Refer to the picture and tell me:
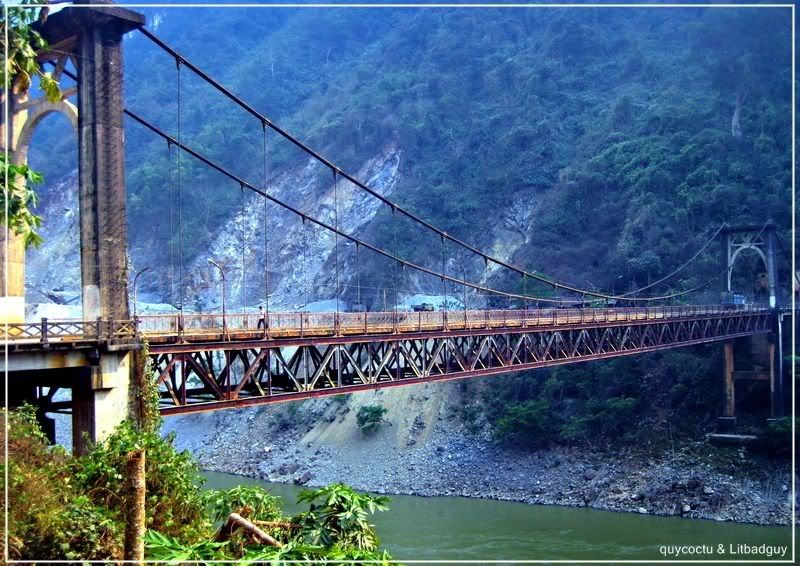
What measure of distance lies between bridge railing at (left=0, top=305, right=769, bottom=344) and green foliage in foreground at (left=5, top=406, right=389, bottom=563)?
1461mm

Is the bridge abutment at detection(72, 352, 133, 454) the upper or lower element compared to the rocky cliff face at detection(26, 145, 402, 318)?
lower

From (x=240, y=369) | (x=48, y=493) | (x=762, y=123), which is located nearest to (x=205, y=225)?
(x=240, y=369)

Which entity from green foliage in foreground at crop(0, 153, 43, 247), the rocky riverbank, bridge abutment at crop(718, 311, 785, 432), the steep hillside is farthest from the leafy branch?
bridge abutment at crop(718, 311, 785, 432)

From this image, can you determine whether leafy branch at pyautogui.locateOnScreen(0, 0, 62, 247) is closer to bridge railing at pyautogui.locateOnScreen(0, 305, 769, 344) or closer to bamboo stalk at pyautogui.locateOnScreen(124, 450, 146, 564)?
bridge railing at pyautogui.locateOnScreen(0, 305, 769, 344)

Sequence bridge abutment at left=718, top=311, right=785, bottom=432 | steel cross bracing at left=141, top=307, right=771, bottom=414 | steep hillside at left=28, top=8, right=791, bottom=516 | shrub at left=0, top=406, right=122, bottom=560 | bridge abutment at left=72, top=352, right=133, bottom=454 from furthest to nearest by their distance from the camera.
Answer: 1. steep hillside at left=28, top=8, right=791, bottom=516
2. bridge abutment at left=718, top=311, right=785, bottom=432
3. steel cross bracing at left=141, top=307, right=771, bottom=414
4. bridge abutment at left=72, top=352, right=133, bottom=454
5. shrub at left=0, top=406, right=122, bottom=560

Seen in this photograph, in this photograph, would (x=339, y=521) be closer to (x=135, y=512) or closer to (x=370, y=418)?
(x=135, y=512)

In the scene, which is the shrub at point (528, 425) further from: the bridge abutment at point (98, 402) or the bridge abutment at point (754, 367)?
the bridge abutment at point (98, 402)

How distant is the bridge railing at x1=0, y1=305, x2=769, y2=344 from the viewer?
11.6 metres

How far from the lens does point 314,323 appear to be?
1967 centimetres

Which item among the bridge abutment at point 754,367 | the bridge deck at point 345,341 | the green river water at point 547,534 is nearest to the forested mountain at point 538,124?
the bridge abutment at point 754,367

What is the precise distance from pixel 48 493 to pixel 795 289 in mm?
36265

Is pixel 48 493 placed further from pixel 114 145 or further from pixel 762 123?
pixel 762 123

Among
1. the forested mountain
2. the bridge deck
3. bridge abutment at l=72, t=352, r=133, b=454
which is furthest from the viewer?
the forested mountain

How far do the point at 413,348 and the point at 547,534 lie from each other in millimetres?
9835
